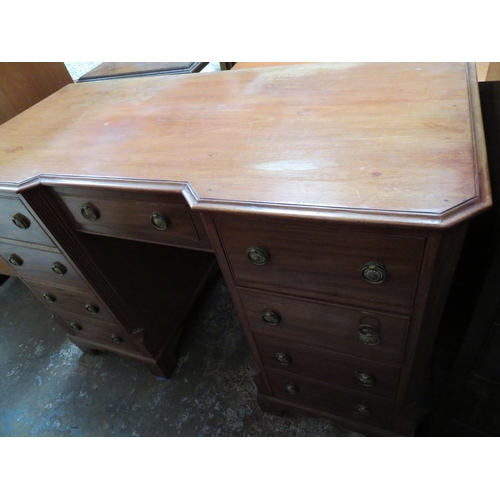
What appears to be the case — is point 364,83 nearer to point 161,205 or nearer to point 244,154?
point 244,154

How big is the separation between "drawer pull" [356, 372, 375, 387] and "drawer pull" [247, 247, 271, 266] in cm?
41

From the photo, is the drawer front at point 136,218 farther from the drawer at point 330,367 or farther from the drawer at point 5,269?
the drawer at point 5,269

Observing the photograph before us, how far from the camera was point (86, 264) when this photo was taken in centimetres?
108

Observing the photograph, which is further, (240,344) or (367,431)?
(240,344)

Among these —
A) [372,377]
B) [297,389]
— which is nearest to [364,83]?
[372,377]

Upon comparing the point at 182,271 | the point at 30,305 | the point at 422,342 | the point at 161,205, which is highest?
the point at 161,205

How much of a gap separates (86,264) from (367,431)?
3.22 feet

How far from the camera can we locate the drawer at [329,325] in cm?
73

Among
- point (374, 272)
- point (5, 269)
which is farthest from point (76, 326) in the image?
point (374, 272)

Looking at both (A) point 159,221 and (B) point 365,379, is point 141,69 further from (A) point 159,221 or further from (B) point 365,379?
(B) point 365,379

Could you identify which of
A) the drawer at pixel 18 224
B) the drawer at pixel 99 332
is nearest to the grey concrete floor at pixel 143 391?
the drawer at pixel 99 332

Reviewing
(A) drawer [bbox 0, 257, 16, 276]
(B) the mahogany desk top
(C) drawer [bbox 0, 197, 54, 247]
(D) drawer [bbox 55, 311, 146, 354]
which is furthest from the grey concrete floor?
(B) the mahogany desk top

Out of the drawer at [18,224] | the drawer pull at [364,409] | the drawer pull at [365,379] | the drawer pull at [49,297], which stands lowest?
the drawer pull at [364,409]

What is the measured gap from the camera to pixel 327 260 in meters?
0.66
